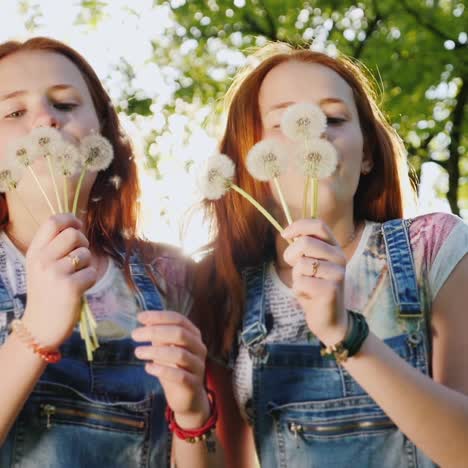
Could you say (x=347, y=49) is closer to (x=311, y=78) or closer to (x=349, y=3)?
(x=349, y=3)

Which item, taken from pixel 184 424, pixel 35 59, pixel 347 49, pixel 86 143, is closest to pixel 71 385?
pixel 184 424

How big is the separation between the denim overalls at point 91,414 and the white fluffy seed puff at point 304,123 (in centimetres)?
78

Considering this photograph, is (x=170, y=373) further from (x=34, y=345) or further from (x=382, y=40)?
(x=382, y=40)

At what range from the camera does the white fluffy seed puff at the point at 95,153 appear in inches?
81.0

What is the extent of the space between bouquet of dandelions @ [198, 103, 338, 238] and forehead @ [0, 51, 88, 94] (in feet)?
2.24

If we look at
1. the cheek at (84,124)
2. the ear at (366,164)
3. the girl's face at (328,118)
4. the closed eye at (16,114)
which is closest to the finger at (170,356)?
the girl's face at (328,118)

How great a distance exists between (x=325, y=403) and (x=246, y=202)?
0.71 meters

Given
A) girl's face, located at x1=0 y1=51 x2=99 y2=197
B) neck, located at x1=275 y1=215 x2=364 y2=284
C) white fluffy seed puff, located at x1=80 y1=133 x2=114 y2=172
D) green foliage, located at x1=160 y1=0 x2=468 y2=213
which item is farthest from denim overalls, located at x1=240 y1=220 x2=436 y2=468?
green foliage, located at x1=160 y1=0 x2=468 y2=213

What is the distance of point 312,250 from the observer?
1707mm

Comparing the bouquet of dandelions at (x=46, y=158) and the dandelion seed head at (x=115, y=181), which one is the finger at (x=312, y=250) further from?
the dandelion seed head at (x=115, y=181)

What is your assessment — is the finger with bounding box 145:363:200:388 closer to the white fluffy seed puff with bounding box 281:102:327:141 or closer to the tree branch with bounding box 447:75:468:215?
the white fluffy seed puff with bounding box 281:102:327:141

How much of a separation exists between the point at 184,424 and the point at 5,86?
1.10 metres

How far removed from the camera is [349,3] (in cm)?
960

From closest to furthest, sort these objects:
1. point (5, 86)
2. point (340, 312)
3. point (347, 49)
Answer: point (340, 312), point (5, 86), point (347, 49)
